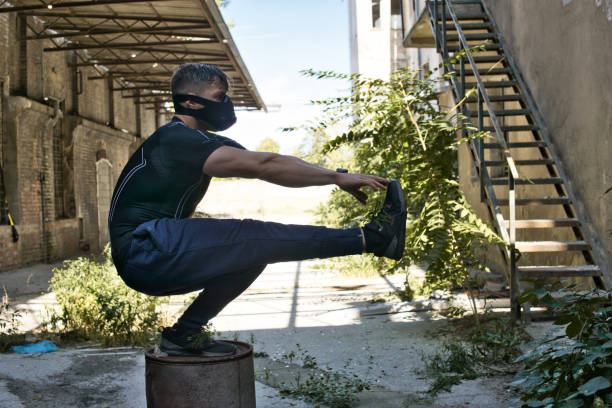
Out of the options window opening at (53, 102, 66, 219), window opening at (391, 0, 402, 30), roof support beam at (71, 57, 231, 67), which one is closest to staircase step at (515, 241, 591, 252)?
roof support beam at (71, 57, 231, 67)

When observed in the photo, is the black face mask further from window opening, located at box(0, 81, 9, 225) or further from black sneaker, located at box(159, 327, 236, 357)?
window opening, located at box(0, 81, 9, 225)

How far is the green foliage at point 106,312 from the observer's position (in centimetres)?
604

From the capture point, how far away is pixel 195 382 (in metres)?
2.99

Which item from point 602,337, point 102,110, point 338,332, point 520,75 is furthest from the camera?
point 102,110

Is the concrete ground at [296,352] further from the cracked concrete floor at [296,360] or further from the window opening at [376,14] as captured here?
the window opening at [376,14]

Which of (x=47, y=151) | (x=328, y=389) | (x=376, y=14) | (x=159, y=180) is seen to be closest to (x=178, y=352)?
(x=159, y=180)

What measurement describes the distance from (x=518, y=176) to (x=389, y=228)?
3124 millimetres

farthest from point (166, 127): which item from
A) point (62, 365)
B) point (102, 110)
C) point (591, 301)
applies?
point (102, 110)

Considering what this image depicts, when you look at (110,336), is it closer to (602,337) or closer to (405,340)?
(405,340)

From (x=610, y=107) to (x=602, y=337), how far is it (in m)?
3.54

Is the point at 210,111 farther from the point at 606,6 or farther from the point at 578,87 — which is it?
the point at 578,87

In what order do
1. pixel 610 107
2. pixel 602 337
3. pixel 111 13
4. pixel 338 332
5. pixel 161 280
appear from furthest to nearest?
pixel 111 13 < pixel 338 332 < pixel 610 107 < pixel 161 280 < pixel 602 337

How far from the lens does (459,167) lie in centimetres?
1178

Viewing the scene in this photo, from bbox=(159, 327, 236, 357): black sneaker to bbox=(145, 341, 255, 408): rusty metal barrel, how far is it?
90 millimetres
